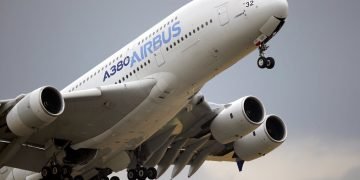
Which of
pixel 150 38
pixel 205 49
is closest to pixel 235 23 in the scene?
pixel 205 49

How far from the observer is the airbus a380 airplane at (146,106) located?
3462 centimetres

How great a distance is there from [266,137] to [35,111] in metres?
12.4

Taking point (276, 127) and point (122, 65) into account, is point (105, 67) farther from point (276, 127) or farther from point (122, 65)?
point (276, 127)

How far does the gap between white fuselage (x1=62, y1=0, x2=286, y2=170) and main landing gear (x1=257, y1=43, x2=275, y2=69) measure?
1.19 ft

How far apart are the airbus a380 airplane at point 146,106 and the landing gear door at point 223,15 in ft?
0.12

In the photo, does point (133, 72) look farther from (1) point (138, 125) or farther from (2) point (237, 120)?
(2) point (237, 120)

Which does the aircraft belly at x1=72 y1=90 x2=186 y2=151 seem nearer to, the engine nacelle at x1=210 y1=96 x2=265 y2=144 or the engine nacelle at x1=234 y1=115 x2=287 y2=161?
the engine nacelle at x1=210 y1=96 x2=265 y2=144

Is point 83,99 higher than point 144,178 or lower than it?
higher

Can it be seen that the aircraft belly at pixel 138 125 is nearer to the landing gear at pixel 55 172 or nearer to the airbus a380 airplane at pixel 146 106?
the airbus a380 airplane at pixel 146 106

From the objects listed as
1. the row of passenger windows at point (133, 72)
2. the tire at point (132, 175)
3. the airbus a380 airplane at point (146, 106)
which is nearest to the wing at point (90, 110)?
the airbus a380 airplane at point (146, 106)

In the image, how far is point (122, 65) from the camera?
37.3 metres

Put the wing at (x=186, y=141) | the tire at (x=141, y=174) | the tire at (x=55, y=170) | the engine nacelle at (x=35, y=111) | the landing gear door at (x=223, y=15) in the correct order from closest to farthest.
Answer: the engine nacelle at (x=35, y=111), the landing gear door at (x=223, y=15), the tire at (x=55, y=170), the tire at (x=141, y=174), the wing at (x=186, y=141)

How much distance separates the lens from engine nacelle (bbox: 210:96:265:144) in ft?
130

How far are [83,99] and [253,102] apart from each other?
7951 millimetres
